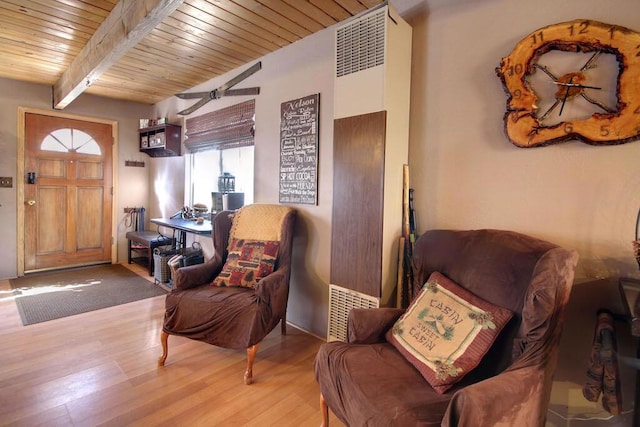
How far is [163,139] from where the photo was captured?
4.18 meters

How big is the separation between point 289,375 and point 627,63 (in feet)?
7.74

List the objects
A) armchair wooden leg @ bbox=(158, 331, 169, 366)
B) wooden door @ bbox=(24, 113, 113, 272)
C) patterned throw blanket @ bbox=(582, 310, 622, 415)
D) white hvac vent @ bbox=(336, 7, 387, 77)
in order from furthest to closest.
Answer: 1. wooden door @ bbox=(24, 113, 113, 272)
2. armchair wooden leg @ bbox=(158, 331, 169, 366)
3. white hvac vent @ bbox=(336, 7, 387, 77)
4. patterned throw blanket @ bbox=(582, 310, 622, 415)

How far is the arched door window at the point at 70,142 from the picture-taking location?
13.6 feet

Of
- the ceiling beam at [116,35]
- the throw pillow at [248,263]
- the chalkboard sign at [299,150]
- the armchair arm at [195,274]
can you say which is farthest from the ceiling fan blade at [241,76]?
the armchair arm at [195,274]

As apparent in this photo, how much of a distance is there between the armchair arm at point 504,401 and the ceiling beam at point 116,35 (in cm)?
221

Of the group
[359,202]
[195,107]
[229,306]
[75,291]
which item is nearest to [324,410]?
[229,306]

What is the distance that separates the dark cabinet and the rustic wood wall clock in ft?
12.7

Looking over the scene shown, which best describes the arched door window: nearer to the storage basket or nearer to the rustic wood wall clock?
the storage basket

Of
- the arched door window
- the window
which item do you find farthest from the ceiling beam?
the window

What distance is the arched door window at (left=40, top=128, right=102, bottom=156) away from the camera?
4.15 m

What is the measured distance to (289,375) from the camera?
80.0 inches

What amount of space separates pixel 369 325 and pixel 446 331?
1.23 ft

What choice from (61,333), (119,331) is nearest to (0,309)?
(61,333)

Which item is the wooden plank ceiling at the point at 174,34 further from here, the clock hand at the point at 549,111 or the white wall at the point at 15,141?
the clock hand at the point at 549,111
